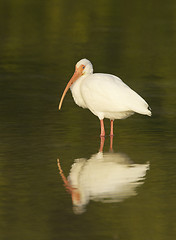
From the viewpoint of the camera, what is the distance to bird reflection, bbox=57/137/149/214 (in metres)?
8.20

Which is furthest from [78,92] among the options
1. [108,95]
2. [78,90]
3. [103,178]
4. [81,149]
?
[103,178]

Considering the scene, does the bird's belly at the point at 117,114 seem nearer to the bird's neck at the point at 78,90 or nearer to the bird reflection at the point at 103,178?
the bird's neck at the point at 78,90

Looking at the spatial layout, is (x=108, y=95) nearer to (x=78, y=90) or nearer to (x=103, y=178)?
(x=78, y=90)

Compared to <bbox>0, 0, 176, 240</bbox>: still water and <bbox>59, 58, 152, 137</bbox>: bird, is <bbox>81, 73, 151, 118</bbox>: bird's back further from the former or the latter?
<bbox>0, 0, 176, 240</bbox>: still water

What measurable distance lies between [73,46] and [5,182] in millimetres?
12229

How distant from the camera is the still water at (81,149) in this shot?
24.7 ft

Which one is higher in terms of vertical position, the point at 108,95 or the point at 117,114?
the point at 108,95

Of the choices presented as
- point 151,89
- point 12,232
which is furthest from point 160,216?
point 151,89

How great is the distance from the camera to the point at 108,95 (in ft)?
36.6

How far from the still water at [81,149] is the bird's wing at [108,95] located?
441mm

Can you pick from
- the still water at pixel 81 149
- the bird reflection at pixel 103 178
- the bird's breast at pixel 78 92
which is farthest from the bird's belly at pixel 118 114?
the bird reflection at pixel 103 178

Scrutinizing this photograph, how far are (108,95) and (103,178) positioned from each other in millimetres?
2444

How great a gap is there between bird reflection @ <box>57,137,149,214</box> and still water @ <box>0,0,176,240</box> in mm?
11

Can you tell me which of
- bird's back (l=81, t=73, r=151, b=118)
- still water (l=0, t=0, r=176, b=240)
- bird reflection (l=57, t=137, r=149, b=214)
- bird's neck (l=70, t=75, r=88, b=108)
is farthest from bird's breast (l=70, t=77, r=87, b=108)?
bird reflection (l=57, t=137, r=149, b=214)
